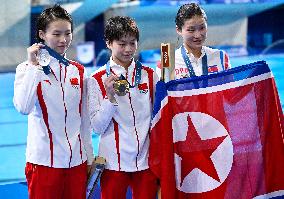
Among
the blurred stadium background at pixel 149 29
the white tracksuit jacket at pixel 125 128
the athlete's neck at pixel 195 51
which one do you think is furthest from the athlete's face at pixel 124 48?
the blurred stadium background at pixel 149 29

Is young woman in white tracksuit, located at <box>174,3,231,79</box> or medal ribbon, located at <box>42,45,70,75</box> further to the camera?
young woman in white tracksuit, located at <box>174,3,231,79</box>

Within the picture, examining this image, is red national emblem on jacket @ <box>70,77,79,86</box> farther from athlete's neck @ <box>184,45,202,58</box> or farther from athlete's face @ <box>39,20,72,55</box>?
athlete's neck @ <box>184,45,202,58</box>

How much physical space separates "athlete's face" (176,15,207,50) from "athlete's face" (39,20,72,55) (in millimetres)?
780

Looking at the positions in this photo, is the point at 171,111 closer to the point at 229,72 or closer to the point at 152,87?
the point at 152,87

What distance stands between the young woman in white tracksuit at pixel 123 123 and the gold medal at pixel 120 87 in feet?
0.36

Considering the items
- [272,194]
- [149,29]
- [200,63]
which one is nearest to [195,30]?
[200,63]

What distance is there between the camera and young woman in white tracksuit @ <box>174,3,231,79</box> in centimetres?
330

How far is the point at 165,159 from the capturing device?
2.93 metres

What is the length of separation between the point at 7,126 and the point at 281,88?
492 cm

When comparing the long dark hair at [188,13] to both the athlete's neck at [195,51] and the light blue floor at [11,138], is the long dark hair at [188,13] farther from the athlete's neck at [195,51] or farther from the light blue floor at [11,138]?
the light blue floor at [11,138]

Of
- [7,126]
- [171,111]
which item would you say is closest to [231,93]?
[171,111]

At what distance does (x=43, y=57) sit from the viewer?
286cm

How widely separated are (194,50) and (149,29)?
10.8 metres

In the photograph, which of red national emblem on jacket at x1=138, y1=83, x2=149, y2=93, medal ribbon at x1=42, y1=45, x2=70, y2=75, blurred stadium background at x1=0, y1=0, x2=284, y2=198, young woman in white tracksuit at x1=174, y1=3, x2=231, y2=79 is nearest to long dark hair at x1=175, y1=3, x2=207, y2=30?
young woman in white tracksuit at x1=174, y1=3, x2=231, y2=79
